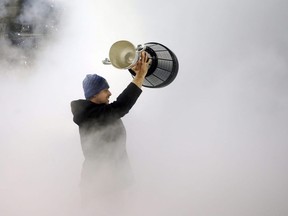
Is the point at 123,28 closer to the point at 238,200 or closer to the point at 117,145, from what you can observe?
the point at 117,145

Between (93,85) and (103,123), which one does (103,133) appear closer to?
(103,123)

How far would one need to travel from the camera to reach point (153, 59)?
210 centimetres

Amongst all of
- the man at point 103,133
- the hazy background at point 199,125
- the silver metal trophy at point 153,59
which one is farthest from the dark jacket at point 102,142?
the hazy background at point 199,125

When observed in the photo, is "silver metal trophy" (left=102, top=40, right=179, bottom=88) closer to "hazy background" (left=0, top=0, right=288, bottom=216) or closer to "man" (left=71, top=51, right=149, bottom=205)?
"man" (left=71, top=51, right=149, bottom=205)

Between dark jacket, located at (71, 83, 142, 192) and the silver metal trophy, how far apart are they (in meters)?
0.25

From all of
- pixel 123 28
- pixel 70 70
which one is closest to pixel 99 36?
pixel 123 28

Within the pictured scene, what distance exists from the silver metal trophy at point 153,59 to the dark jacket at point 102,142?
0.25 m

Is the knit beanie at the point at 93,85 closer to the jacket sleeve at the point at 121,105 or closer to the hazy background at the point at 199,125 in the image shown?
the jacket sleeve at the point at 121,105

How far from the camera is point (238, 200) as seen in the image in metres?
2.77

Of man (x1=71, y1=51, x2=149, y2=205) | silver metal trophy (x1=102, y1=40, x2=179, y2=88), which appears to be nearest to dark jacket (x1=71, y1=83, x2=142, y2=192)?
man (x1=71, y1=51, x2=149, y2=205)

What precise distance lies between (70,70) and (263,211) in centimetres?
301

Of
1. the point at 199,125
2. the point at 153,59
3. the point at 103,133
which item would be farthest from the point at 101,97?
the point at 199,125

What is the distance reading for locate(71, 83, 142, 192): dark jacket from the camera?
218 cm

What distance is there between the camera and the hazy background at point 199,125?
2.91 metres
